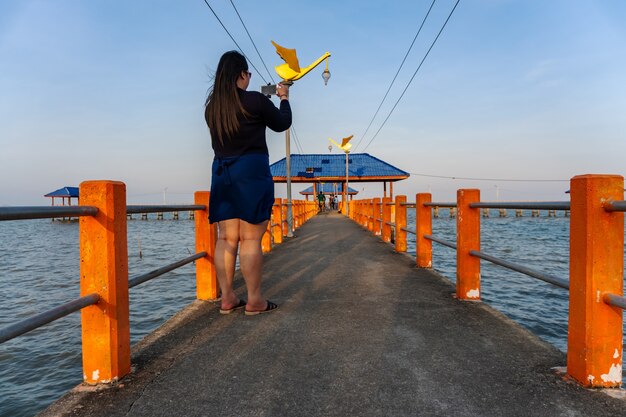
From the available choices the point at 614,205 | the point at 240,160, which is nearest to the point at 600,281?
the point at 614,205

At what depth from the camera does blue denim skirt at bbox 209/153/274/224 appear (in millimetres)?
2877

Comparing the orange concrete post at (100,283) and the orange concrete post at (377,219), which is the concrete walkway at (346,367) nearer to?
the orange concrete post at (100,283)

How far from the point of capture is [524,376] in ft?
6.59

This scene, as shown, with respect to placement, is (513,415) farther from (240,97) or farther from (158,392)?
(240,97)

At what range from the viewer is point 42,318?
1665 mm

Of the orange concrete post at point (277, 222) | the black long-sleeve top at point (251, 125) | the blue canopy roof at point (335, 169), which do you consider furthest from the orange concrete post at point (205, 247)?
the blue canopy roof at point (335, 169)

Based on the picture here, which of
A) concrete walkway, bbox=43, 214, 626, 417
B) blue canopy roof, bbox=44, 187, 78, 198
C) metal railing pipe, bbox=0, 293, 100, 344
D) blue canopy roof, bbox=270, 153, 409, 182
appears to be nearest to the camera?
metal railing pipe, bbox=0, 293, 100, 344

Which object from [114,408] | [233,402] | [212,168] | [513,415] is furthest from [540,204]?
[114,408]

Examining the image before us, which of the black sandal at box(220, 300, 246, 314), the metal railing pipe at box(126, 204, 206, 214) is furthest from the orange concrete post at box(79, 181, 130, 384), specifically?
the black sandal at box(220, 300, 246, 314)

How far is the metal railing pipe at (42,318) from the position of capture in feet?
4.85

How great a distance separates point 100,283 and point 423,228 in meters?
4.35

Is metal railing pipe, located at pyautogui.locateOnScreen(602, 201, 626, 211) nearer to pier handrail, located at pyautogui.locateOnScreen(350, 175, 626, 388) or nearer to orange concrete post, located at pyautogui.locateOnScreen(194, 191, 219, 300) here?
pier handrail, located at pyautogui.locateOnScreen(350, 175, 626, 388)

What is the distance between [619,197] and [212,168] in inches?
101

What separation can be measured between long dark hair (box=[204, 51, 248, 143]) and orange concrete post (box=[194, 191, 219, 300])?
2.79ft
